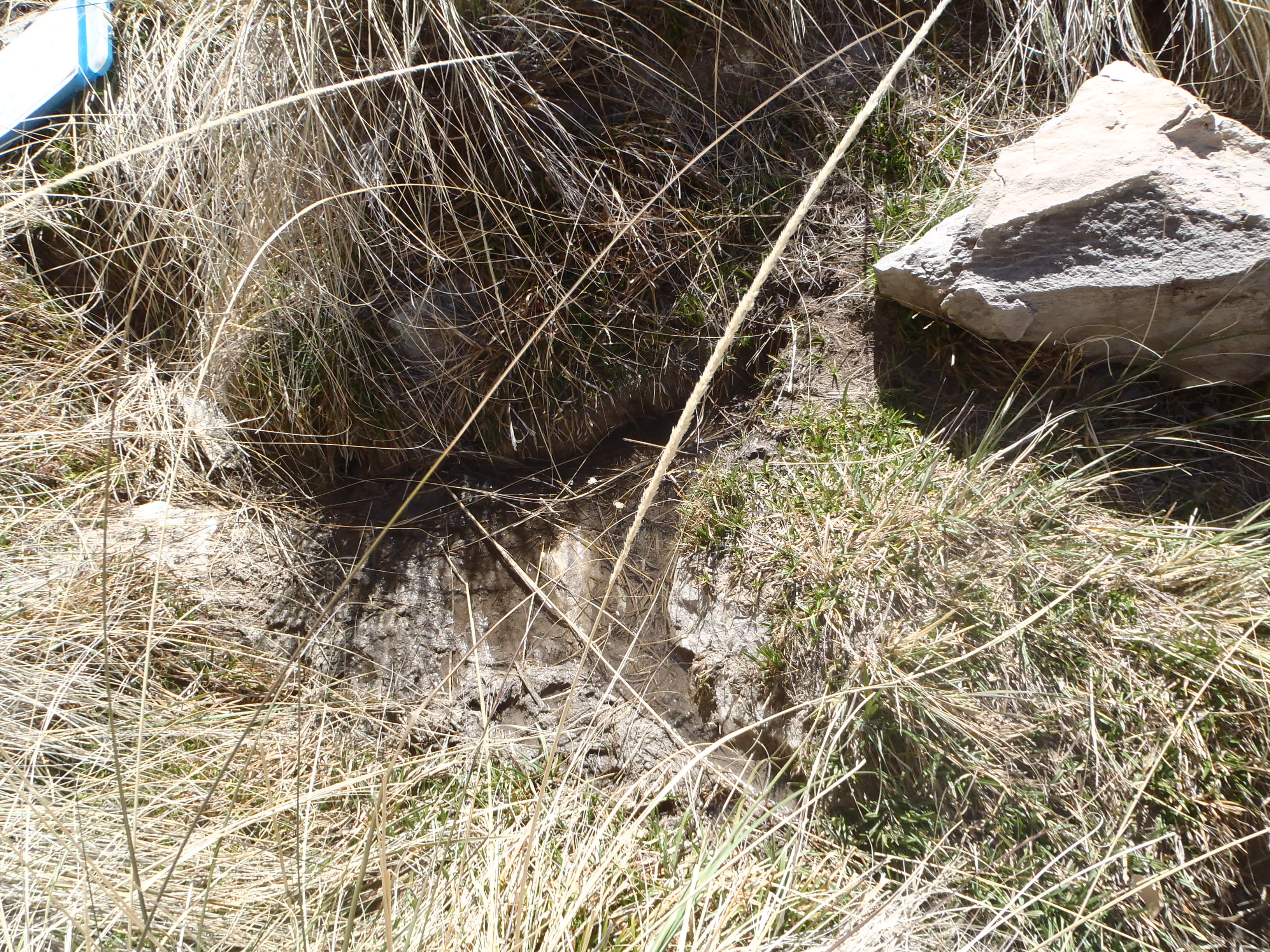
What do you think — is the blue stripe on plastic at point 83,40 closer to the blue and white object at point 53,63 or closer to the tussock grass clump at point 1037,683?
the blue and white object at point 53,63

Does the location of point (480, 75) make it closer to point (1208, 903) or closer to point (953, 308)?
point (953, 308)

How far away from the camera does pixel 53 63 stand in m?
2.10

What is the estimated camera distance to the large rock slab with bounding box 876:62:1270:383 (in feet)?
4.98

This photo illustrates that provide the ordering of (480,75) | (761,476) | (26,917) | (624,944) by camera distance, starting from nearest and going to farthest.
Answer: (26,917)
(624,944)
(480,75)
(761,476)

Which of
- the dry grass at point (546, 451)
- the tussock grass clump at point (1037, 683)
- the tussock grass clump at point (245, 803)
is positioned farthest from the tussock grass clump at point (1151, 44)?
the tussock grass clump at point (245, 803)

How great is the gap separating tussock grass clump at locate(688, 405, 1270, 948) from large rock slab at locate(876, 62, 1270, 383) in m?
0.27

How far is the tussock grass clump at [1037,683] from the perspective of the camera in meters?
1.49

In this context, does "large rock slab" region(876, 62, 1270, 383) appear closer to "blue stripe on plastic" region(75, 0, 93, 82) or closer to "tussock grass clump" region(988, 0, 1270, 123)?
"tussock grass clump" region(988, 0, 1270, 123)

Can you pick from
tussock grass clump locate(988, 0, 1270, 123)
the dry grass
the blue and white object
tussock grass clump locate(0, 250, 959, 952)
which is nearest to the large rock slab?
tussock grass clump locate(988, 0, 1270, 123)

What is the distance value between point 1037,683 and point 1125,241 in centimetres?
98

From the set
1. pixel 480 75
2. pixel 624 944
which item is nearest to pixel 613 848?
pixel 624 944

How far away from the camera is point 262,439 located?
6.93 ft

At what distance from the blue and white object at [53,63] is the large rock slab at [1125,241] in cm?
231

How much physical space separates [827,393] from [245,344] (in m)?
1.56
